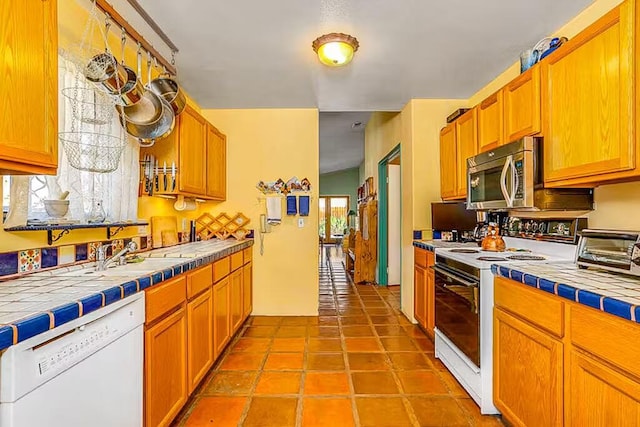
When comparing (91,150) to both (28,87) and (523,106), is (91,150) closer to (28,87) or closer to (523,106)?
(28,87)

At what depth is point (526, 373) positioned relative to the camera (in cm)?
162

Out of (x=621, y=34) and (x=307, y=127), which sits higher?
(x=307, y=127)

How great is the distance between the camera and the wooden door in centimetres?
332

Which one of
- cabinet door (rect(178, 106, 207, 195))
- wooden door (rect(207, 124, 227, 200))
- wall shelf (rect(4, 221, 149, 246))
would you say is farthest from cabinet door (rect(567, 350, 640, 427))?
wooden door (rect(207, 124, 227, 200))

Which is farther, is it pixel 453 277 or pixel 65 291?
pixel 453 277

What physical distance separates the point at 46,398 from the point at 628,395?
5.75 feet

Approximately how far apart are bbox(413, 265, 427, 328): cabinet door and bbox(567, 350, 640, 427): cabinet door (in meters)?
Answer: 1.79

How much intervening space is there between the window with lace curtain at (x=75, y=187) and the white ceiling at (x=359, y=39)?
2.46 ft

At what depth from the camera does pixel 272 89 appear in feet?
10.9

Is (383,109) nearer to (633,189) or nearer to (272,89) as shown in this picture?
(272,89)

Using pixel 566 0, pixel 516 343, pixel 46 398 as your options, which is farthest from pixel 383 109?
pixel 46 398

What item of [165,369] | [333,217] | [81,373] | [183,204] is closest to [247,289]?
[183,204]

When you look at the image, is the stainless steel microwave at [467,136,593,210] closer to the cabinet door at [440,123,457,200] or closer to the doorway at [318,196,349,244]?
the cabinet door at [440,123,457,200]

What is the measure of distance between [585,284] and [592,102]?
86 cm
